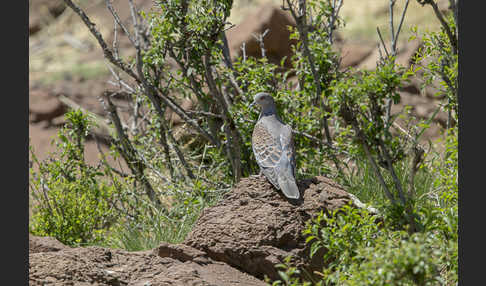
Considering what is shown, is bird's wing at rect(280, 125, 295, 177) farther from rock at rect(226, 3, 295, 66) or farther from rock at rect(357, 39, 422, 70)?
rock at rect(226, 3, 295, 66)

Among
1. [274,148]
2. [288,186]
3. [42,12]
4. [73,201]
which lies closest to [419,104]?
[274,148]

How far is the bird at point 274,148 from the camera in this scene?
5081mm

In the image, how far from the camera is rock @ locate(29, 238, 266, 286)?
423 centimetres

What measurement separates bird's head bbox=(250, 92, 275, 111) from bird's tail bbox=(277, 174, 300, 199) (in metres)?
1.23

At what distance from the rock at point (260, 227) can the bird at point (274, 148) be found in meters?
0.12

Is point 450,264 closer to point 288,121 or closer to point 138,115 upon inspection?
point 288,121

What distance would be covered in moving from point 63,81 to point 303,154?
11822 millimetres

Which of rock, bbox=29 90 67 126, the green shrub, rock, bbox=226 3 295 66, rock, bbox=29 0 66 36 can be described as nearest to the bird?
the green shrub

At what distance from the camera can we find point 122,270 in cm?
451

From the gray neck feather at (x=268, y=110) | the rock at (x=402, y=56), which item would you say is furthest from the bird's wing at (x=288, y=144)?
the rock at (x=402, y=56)

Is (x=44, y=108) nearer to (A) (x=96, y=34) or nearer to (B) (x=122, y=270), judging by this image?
(A) (x=96, y=34)

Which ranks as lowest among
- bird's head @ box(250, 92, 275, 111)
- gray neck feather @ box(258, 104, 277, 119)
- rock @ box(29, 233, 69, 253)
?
rock @ box(29, 233, 69, 253)

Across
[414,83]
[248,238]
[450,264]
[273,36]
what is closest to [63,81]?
[273,36]

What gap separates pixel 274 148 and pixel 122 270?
1.87 m
